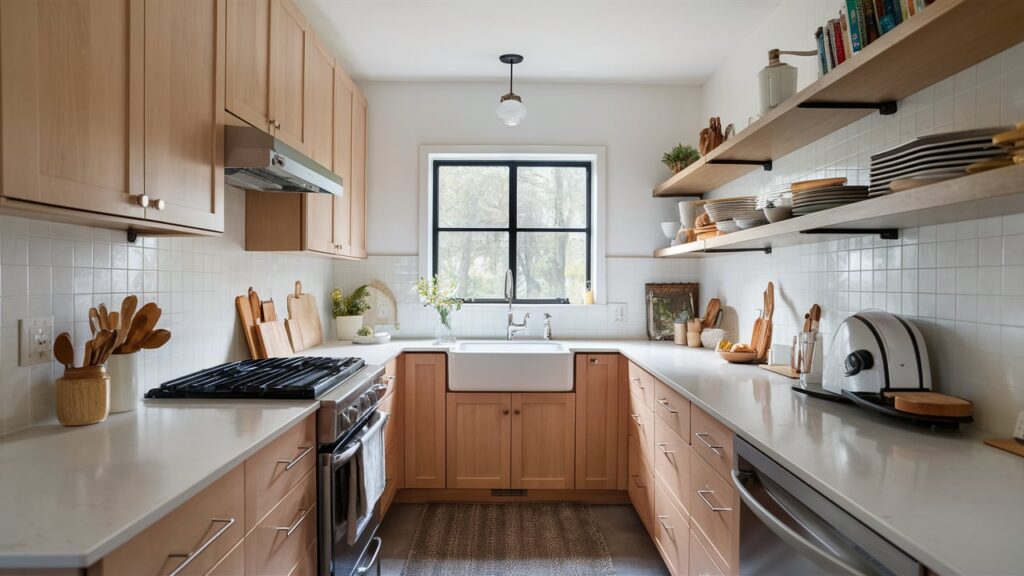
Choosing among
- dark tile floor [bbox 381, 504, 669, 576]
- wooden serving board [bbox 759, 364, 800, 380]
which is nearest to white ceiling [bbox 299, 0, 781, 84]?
wooden serving board [bbox 759, 364, 800, 380]

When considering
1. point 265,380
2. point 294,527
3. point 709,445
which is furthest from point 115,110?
point 709,445

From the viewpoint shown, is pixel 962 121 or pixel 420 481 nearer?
pixel 962 121

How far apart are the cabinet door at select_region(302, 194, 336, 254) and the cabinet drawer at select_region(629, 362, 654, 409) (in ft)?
5.80

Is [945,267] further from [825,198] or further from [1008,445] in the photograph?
[1008,445]

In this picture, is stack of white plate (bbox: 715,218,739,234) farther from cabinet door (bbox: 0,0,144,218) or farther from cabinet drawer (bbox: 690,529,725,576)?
cabinet door (bbox: 0,0,144,218)

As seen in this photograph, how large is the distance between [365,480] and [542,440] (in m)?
1.32

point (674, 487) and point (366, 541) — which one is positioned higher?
point (674, 487)

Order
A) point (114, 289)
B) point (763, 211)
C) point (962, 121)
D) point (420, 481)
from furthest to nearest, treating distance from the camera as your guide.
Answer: point (420, 481) → point (763, 211) → point (114, 289) → point (962, 121)

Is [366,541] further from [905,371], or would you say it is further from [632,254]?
[632,254]

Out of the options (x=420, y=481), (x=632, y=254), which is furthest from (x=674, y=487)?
(x=632, y=254)

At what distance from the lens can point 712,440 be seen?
67.3 inches

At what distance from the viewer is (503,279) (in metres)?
3.83

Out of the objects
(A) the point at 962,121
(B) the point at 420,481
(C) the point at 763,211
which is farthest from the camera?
(B) the point at 420,481

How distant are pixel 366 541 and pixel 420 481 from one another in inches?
38.1
